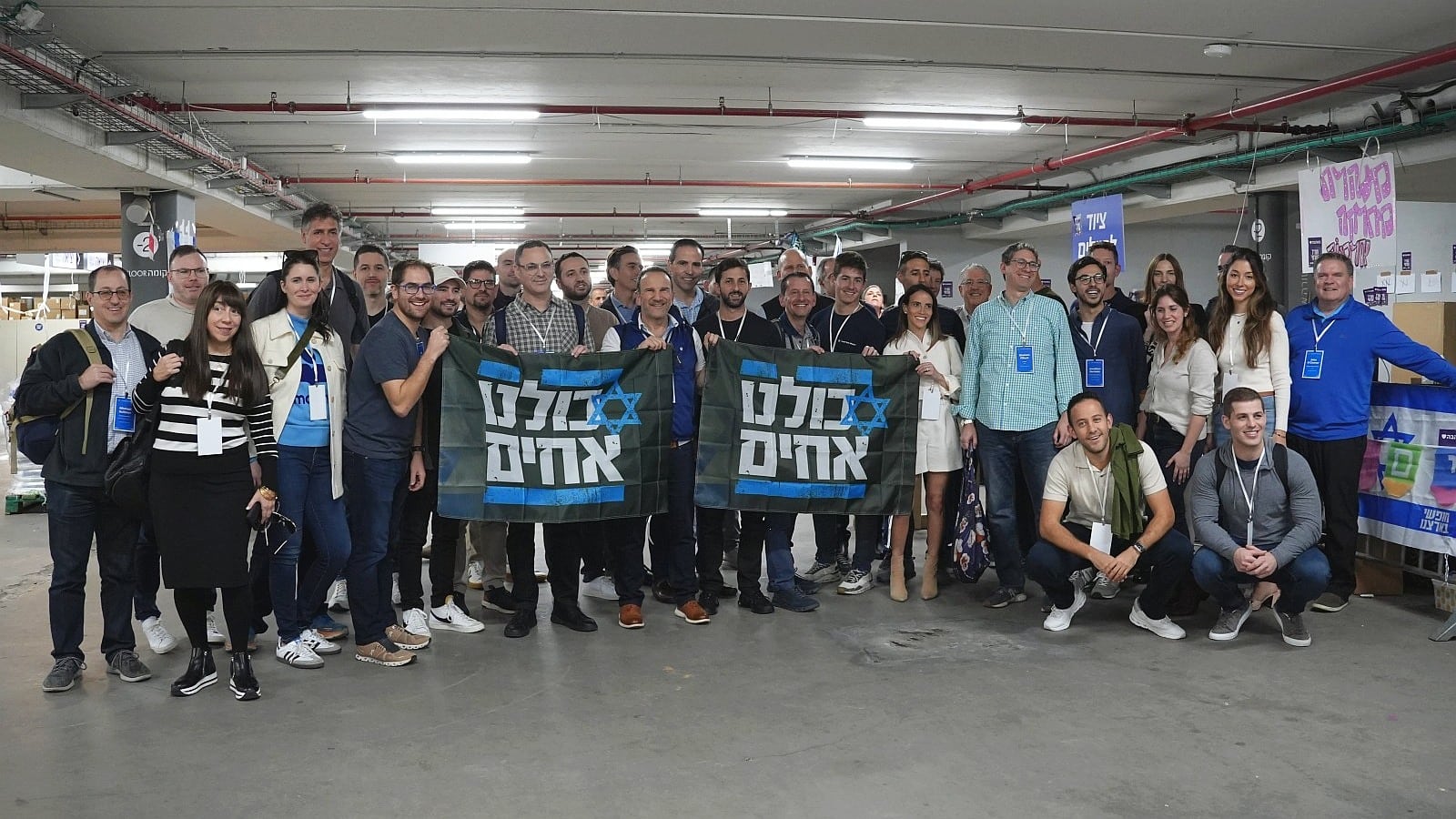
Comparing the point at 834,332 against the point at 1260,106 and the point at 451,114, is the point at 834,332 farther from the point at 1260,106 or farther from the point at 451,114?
the point at 1260,106

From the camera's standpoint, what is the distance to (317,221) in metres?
4.67

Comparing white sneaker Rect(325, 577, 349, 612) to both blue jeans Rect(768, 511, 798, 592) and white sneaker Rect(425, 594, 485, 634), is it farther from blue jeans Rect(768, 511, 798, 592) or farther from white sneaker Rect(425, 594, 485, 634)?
blue jeans Rect(768, 511, 798, 592)

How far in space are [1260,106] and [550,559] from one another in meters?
7.04

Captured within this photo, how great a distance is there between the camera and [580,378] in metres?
4.78

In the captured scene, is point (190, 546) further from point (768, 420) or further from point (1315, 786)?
point (1315, 786)

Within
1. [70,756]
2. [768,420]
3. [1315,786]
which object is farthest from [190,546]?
[1315,786]

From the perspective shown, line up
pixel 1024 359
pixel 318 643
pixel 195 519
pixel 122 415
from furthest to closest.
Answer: pixel 1024 359, pixel 318 643, pixel 122 415, pixel 195 519

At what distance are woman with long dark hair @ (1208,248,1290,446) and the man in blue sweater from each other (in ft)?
0.53

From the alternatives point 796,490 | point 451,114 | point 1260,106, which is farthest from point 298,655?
point 1260,106

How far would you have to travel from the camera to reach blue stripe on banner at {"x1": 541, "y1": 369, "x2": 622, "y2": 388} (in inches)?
186

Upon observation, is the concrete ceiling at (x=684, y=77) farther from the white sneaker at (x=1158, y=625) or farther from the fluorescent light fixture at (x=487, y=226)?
the fluorescent light fixture at (x=487, y=226)

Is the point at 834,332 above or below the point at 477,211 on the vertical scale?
below

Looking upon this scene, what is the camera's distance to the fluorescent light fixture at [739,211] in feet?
52.5

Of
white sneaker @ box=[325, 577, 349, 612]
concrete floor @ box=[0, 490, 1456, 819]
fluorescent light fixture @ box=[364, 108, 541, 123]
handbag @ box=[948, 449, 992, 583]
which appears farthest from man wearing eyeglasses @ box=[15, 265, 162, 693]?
fluorescent light fixture @ box=[364, 108, 541, 123]
